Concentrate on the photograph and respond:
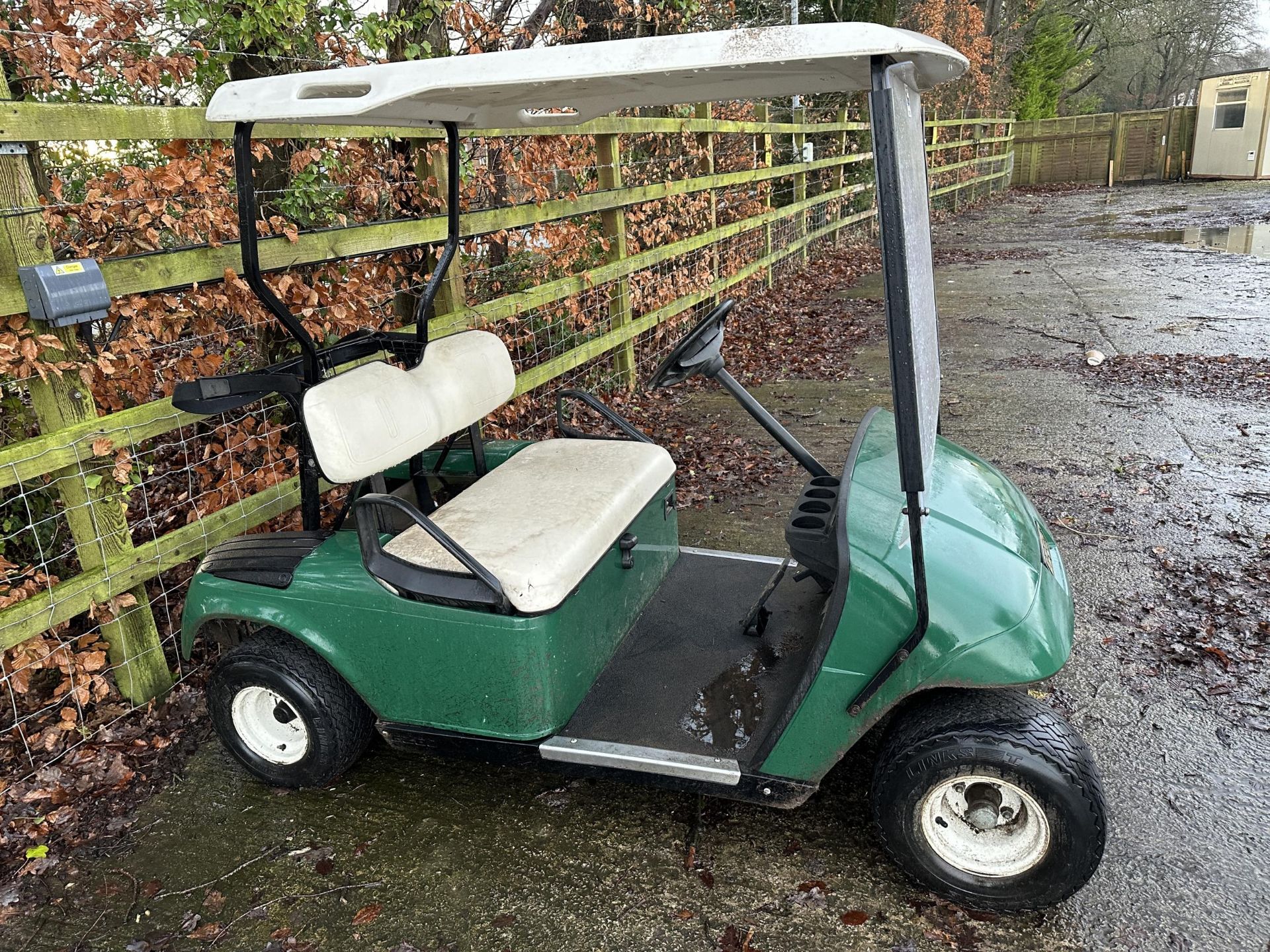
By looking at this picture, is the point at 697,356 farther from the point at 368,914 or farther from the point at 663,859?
the point at 368,914

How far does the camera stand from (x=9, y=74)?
103 inches

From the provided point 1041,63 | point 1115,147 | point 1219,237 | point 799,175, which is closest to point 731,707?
point 799,175

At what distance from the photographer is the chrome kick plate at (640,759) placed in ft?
7.10

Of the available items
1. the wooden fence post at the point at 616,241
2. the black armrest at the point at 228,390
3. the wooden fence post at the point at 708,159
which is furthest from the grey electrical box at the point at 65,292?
the wooden fence post at the point at 708,159

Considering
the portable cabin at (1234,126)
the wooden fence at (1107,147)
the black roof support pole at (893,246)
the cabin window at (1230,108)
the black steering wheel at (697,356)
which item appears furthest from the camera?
the wooden fence at (1107,147)

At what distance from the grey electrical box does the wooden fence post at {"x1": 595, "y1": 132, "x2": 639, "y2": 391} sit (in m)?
3.75

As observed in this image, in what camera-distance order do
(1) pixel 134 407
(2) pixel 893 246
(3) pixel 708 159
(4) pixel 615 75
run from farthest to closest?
(3) pixel 708 159, (1) pixel 134 407, (4) pixel 615 75, (2) pixel 893 246

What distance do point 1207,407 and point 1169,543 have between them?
223cm

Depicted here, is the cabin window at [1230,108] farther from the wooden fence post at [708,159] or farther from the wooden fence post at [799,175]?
the wooden fence post at [708,159]

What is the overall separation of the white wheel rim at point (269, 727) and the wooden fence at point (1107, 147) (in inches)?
1142

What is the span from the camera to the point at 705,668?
259 cm

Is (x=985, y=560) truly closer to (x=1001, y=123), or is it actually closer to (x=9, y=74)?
(x=9, y=74)

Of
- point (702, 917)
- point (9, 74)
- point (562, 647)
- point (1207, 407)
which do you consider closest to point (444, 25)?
point (9, 74)

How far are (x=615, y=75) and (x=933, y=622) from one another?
1.38 metres
